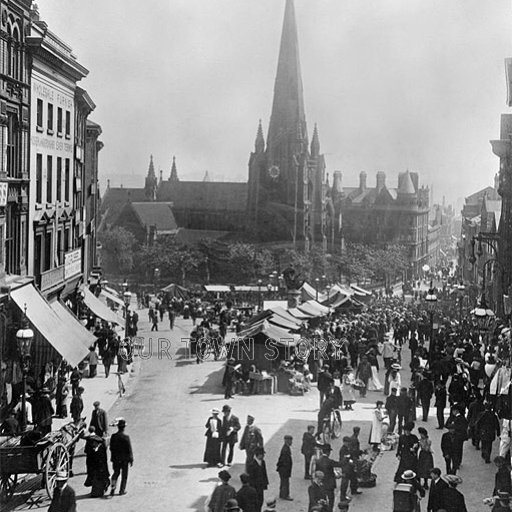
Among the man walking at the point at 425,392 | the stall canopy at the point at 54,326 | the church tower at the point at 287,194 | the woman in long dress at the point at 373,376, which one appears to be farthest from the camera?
the church tower at the point at 287,194

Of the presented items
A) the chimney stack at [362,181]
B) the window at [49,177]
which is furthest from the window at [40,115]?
the chimney stack at [362,181]

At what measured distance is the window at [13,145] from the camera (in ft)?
78.2

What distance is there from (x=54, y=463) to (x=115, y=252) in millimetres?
48345

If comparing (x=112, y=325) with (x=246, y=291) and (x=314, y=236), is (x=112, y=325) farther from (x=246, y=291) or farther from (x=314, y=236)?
(x=314, y=236)

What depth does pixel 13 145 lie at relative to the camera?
2411 cm

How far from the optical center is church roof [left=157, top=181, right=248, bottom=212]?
259 feet

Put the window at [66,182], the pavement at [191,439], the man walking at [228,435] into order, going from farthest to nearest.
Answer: the window at [66,182], the man walking at [228,435], the pavement at [191,439]

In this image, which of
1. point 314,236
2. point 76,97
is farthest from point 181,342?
point 314,236

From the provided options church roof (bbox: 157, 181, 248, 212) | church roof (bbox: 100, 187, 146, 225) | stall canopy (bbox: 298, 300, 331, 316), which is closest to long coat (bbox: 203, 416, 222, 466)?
stall canopy (bbox: 298, 300, 331, 316)

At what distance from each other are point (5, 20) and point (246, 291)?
36.0 m

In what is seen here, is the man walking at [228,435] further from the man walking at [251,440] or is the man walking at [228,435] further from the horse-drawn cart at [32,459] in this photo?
the horse-drawn cart at [32,459]

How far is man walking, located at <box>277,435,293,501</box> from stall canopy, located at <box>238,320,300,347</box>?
10.6m

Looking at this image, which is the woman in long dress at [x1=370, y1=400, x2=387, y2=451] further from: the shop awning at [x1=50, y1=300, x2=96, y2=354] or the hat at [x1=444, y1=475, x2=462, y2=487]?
the shop awning at [x1=50, y1=300, x2=96, y2=354]

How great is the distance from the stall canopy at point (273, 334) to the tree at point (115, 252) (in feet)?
116
